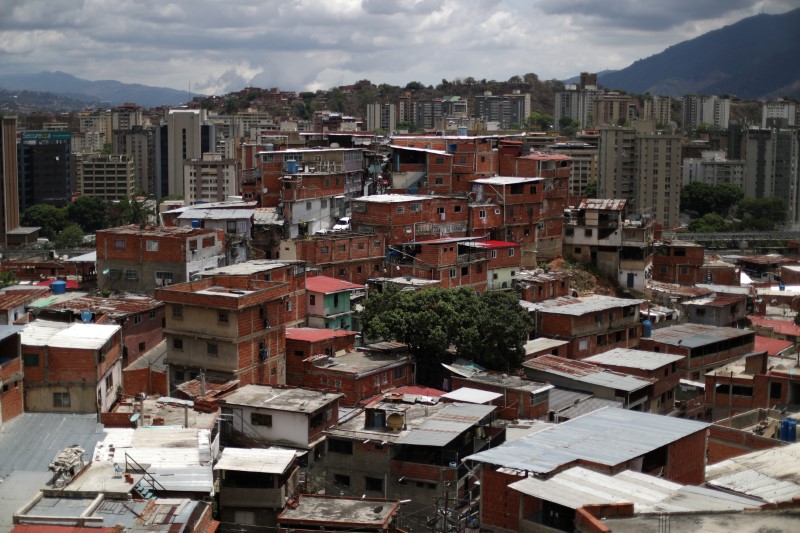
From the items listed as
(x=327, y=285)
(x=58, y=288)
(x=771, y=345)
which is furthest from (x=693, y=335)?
(x=58, y=288)

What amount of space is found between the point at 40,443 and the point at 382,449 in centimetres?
520

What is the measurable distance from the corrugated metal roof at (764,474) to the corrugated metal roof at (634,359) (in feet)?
24.9

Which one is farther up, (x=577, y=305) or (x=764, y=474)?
(x=577, y=305)

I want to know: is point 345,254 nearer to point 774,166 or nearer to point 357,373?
point 357,373

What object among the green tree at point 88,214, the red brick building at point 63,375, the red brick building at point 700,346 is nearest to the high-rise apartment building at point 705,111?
the green tree at point 88,214

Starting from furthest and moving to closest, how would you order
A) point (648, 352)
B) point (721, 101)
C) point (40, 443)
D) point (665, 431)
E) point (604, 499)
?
point (721, 101), point (648, 352), point (665, 431), point (40, 443), point (604, 499)

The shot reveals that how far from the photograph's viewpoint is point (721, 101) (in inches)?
5394

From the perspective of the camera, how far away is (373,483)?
18047 mm

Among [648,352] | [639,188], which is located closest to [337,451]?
[648,352]

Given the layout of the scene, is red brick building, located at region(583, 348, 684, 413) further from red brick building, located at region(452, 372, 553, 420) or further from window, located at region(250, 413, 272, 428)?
window, located at region(250, 413, 272, 428)

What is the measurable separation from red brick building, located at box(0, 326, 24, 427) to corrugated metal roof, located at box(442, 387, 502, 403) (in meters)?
7.45

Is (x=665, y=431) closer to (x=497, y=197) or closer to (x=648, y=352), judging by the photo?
(x=648, y=352)

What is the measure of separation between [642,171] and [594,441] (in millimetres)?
51484

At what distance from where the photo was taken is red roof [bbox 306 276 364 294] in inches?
1050
